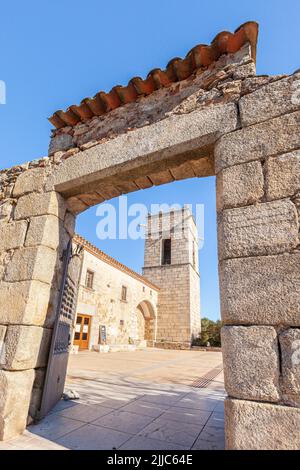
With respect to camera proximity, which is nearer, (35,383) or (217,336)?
(35,383)

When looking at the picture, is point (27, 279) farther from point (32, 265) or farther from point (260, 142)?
point (260, 142)

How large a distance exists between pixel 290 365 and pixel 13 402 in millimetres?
2285

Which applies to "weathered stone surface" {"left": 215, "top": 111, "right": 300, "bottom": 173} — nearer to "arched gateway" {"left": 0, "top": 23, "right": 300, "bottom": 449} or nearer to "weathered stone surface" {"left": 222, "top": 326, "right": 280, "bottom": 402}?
"arched gateway" {"left": 0, "top": 23, "right": 300, "bottom": 449}

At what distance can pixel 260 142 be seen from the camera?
1952 millimetres

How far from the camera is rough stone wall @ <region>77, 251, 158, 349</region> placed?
12.0 metres

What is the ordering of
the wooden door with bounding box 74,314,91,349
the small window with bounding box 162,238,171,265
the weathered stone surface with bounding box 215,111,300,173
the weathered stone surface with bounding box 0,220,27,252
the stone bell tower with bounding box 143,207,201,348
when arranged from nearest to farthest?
the weathered stone surface with bounding box 215,111,300,173 < the weathered stone surface with bounding box 0,220,27,252 < the wooden door with bounding box 74,314,91,349 < the stone bell tower with bounding box 143,207,201,348 < the small window with bounding box 162,238,171,265

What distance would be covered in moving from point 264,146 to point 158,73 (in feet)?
5.22

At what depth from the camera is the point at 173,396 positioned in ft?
12.1

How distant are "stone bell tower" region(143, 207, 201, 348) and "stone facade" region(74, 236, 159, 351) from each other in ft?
3.22

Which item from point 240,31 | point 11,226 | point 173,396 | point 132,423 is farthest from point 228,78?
point 173,396

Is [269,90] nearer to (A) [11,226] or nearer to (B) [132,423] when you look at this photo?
(A) [11,226]

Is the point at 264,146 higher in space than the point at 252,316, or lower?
higher

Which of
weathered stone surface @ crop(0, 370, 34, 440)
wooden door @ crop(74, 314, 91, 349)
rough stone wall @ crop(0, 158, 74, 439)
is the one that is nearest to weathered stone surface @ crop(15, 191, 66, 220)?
rough stone wall @ crop(0, 158, 74, 439)

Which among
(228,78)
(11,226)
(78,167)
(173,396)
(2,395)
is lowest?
(173,396)
